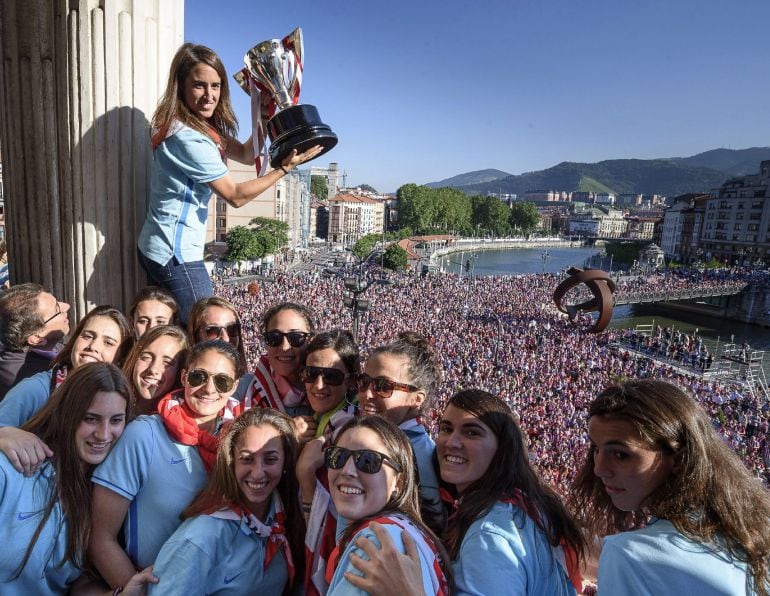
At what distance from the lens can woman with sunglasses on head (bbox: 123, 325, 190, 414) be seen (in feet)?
6.65

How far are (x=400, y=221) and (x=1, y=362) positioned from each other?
80814 millimetres

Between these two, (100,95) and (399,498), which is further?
(100,95)

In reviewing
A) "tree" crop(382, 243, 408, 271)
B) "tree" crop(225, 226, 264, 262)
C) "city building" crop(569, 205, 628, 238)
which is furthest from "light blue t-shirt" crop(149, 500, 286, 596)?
"city building" crop(569, 205, 628, 238)

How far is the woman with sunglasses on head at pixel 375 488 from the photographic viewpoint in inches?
52.6

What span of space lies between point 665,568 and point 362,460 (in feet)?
2.73

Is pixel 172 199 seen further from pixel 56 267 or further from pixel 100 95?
pixel 56 267

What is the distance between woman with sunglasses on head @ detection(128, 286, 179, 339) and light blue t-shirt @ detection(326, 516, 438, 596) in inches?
59.2

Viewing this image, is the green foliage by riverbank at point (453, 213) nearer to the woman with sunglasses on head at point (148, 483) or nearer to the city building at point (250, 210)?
the city building at point (250, 210)

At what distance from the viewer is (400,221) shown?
81.9 meters

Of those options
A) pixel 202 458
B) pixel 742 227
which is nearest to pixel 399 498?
pixel 202 458

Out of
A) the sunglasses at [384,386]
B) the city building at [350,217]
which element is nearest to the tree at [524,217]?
the city building at [350,217]

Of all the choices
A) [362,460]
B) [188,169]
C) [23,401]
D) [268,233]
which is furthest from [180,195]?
[268,233]

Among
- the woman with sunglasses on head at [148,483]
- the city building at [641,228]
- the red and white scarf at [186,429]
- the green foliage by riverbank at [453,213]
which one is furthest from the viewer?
the city building at [641,228]

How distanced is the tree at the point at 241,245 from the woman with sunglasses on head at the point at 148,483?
120 ft
